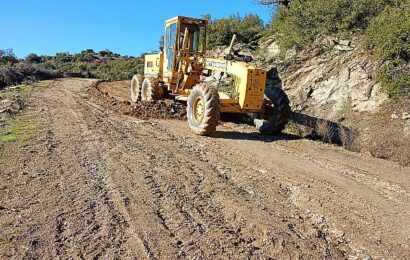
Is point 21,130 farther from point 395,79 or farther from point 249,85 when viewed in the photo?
point 395,79

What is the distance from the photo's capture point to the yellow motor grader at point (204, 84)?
9656 mm

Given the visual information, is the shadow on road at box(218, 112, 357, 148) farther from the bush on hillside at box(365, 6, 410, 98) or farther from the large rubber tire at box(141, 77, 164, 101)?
the large rubber tire at box(141, 77, 164, 101)

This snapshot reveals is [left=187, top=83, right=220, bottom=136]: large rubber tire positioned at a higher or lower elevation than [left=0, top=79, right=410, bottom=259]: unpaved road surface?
higher

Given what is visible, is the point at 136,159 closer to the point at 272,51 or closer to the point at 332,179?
the point at 332,179

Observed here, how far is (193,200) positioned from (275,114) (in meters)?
5.47

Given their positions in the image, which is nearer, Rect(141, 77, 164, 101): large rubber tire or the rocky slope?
the rocky slope

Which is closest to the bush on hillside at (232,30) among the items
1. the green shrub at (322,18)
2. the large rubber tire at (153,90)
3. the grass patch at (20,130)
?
the green shrub at (322,18)

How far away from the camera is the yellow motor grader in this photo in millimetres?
9656

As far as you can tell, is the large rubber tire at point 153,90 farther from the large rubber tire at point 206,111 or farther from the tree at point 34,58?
the tree at point 34,58

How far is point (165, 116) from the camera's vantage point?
39.7ft

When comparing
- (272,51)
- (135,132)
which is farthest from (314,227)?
(272,51)

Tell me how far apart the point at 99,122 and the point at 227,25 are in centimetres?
1272

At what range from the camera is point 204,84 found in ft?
32.7

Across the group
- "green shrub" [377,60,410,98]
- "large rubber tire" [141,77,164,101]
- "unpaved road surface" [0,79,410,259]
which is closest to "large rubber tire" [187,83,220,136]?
"unpaved road surface" [0,79,410,259]
